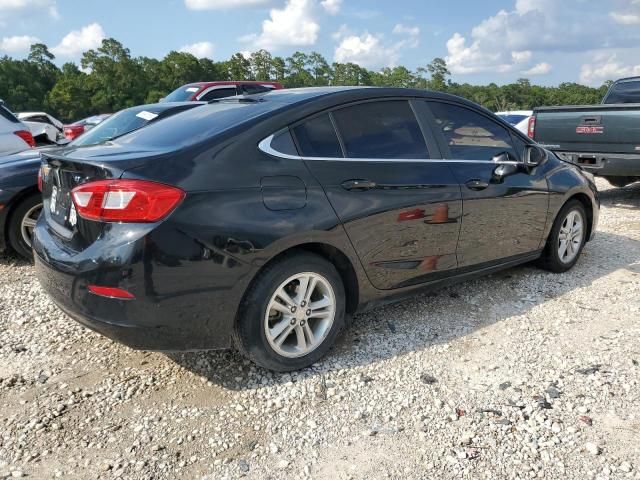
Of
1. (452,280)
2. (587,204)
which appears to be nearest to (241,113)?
(452,280)

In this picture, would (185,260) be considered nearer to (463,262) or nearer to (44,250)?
(44,250)

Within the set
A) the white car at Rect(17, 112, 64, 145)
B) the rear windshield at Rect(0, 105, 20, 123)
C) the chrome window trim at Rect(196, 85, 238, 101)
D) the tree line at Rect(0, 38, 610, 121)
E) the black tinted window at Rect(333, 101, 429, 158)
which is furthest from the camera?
the tree line at Rect(0, 38, 610, 121)

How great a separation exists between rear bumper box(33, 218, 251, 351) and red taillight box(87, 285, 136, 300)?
2 centimetres

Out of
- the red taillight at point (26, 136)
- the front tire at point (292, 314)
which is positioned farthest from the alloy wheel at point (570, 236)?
the red taillight at point (26, 136)

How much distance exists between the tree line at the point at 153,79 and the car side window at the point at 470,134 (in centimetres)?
4913

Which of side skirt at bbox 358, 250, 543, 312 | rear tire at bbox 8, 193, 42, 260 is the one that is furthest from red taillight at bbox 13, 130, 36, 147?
side skirt at bbox 358, 250, 543, 312

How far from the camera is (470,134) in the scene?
3.98 m

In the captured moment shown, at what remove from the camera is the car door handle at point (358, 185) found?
3.09 meters

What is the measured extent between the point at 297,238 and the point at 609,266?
3.64 metres

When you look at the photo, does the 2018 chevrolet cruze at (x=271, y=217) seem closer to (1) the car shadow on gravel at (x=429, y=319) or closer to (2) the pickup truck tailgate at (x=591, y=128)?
(1) the car shadow on gravel at (x=429, y=319)

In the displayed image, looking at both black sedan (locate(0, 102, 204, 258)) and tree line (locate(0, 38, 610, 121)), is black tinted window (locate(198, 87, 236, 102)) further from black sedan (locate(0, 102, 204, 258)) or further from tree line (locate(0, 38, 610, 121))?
tree line (locate(0, 38, 610, 121))

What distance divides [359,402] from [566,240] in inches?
116

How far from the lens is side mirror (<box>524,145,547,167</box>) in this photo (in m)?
4.26

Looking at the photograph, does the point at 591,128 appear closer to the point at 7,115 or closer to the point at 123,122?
the point at 123,122
